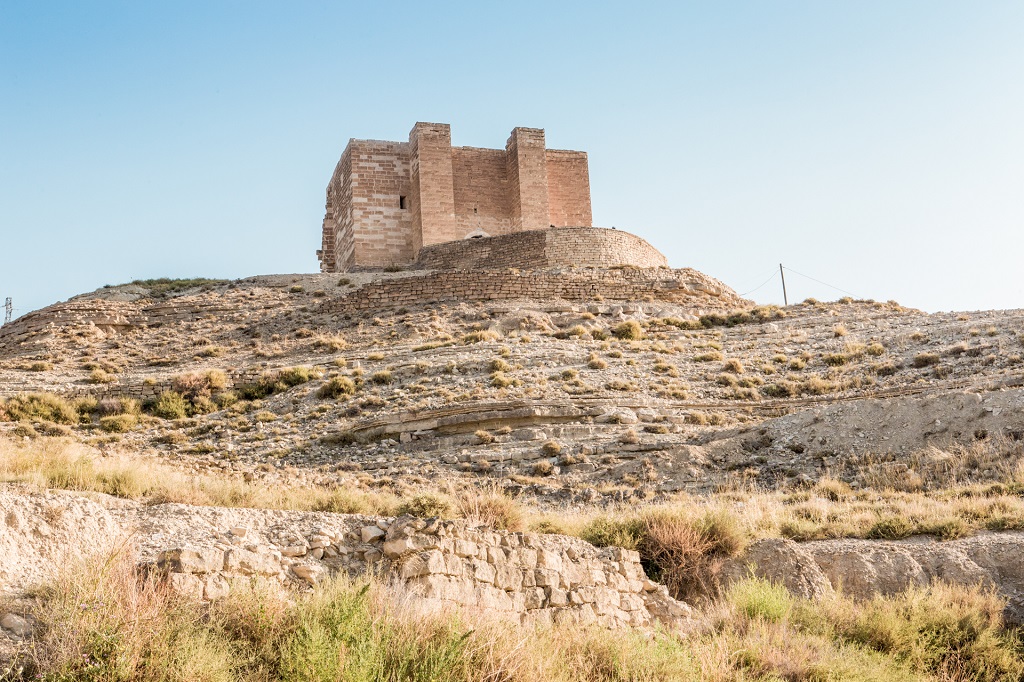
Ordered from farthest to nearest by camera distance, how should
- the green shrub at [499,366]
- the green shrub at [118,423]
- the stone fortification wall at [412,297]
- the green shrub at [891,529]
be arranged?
the stone fortification wall at [412,297]
the green shrub at [499,366]
the green shrub at [118,423]
the green shrub at [891,529]

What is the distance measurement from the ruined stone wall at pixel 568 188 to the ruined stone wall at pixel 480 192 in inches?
62.4

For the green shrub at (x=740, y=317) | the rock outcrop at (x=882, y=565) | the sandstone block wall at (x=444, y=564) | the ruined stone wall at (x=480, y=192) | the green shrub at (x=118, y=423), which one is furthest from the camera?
the ruined stone wall at (x=480, y=192)

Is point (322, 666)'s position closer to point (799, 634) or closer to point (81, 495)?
point (81, 495)

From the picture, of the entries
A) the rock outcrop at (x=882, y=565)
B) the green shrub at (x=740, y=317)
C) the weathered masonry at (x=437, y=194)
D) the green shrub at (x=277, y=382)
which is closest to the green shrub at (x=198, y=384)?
the green shrub at (x=277, y=382)

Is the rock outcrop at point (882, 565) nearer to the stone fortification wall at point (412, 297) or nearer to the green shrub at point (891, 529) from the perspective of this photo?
the green shrub at point (891, 529)

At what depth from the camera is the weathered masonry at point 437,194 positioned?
31.6 m

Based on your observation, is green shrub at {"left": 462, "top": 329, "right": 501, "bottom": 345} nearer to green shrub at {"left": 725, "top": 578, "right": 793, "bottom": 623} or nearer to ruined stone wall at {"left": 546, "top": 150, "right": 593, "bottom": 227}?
ruined stone wall at {"left": 546, "top": 150, "right": 593, "bottom": 227}

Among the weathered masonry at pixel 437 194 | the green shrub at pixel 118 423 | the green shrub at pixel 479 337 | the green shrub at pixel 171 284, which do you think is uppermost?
the weathered masonry at pixel 437 194

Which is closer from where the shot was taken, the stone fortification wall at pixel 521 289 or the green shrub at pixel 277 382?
the green shrub at pixel 277 382

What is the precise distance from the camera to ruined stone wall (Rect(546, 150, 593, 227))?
3334cm

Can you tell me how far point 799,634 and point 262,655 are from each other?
3.77 meters

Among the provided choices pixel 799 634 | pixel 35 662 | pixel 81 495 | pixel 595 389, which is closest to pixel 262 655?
pixel 35 662

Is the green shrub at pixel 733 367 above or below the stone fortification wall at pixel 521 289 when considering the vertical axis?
below

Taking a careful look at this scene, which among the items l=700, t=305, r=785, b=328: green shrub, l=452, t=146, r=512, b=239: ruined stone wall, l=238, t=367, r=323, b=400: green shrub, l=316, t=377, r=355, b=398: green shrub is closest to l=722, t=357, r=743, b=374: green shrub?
l=700, t=305, r=785, b=328: green shrub
